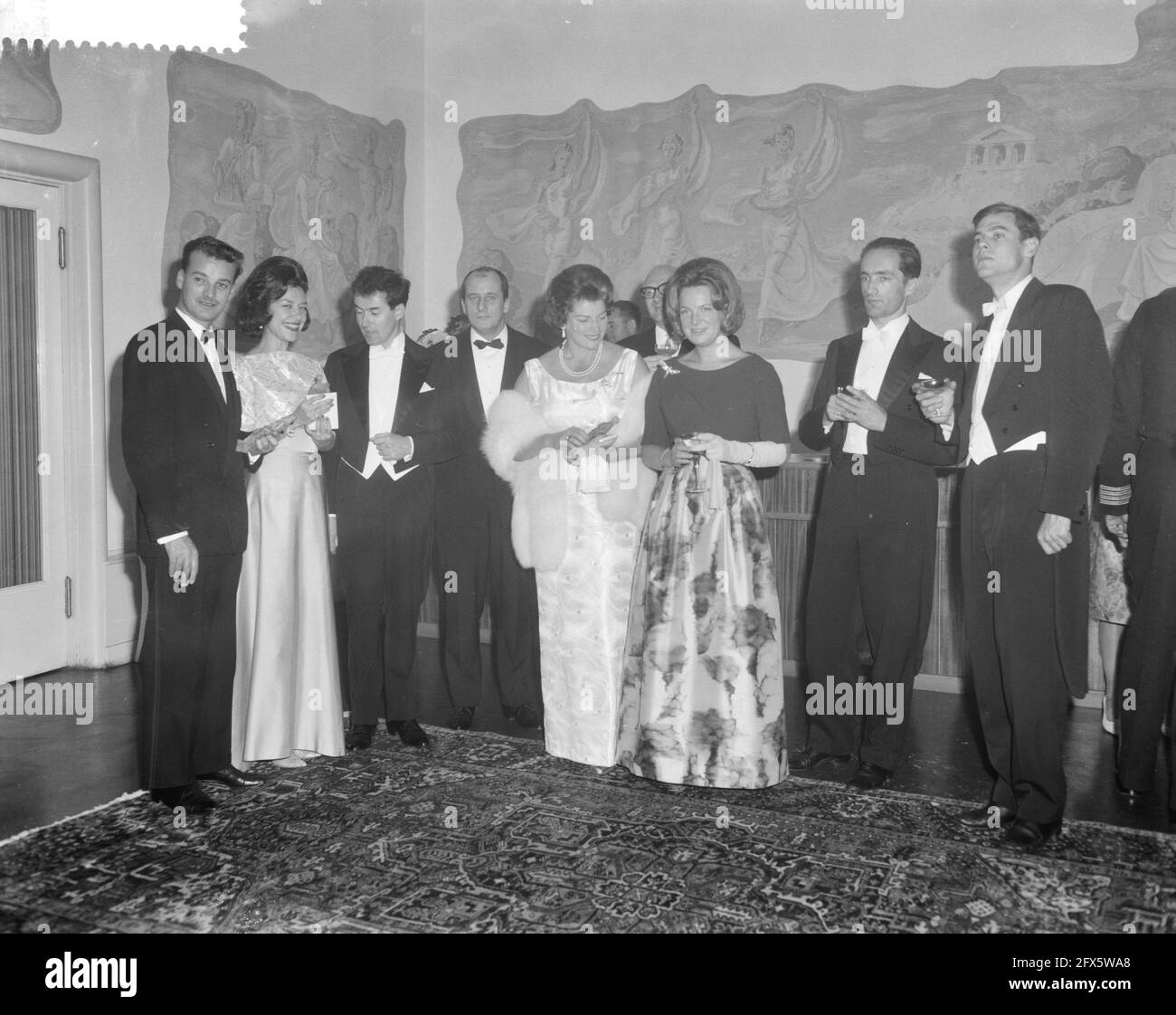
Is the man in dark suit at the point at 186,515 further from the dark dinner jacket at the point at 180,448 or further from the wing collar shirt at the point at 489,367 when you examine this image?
the wing collar shirt at the point at 489,367

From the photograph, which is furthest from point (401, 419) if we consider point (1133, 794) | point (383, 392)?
point (1133, 794)

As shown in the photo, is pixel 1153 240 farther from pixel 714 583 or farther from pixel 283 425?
pixel 283 425

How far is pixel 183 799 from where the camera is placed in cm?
342

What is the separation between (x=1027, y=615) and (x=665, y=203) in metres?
3.88

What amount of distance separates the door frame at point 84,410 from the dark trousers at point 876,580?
3301 mm

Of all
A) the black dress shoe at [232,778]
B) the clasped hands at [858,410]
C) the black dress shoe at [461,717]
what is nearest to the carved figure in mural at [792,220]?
the clasped hands at [858,410]

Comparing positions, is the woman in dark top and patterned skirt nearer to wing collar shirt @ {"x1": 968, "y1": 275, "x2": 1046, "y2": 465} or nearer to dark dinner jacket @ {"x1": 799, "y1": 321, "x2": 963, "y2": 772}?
dark dinner jacket @ {"x1": 799, "y1": 321, "x2": 963, "y2": 772}

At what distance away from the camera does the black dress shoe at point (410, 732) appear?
411 centimetres

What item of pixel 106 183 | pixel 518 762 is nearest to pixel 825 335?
pixel 518 762

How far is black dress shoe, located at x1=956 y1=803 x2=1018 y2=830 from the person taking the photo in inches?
131

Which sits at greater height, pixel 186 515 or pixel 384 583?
pixel 186 515

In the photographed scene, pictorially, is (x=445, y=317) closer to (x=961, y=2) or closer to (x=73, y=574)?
(x=73, y=574)

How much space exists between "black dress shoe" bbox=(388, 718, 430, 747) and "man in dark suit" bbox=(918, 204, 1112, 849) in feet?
6.60

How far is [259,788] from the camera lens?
3629 mm
